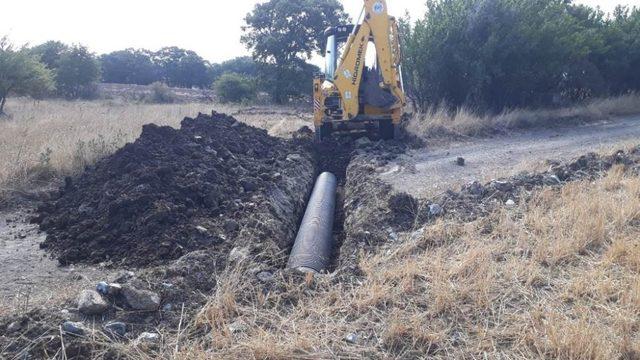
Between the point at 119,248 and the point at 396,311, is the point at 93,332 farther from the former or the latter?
the point at 119,248

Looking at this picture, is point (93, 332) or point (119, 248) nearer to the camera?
point (93, 332)

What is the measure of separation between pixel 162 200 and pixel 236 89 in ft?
103

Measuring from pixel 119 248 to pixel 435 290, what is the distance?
3.38 m

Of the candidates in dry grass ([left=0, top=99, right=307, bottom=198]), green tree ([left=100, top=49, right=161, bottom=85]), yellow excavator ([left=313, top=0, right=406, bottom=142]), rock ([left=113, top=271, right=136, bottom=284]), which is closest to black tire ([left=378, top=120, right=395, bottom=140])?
yellow excavator ([left=313, top=0, right=406, bottom=142])

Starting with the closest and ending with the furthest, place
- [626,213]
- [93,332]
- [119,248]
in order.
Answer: [93,332] < [626,213] < [119,248]

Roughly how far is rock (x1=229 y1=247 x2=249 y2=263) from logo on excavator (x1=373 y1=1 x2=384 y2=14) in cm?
804

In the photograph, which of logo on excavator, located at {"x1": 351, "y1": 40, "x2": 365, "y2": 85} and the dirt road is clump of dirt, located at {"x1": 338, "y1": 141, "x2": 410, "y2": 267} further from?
logo on excavator, located at {"x1": 351, "y1": 40, "x2": 365, "y2": 85}

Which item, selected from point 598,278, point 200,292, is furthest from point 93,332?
point 598,278

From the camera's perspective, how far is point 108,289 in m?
3.74

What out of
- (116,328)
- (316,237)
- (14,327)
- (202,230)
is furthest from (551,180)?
(14,327)

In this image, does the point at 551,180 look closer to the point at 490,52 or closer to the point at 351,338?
the point at 351,338

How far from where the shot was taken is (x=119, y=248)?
5.41 metres

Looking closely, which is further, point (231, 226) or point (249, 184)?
point (249, 184)

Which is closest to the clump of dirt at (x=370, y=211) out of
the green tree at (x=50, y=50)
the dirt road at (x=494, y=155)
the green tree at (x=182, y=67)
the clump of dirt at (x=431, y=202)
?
the clump of dirt at (x=431, y=202)
